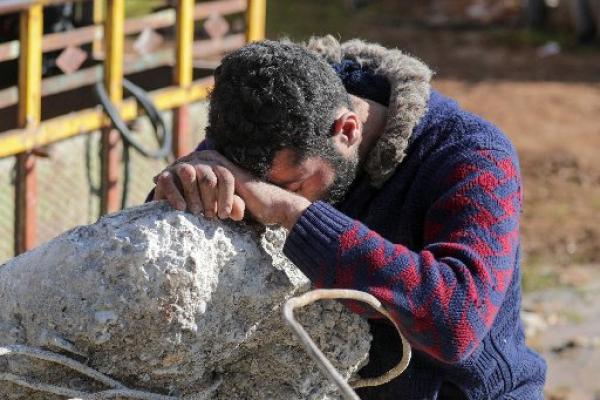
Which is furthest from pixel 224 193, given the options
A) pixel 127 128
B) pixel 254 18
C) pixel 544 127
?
pixel 544 127

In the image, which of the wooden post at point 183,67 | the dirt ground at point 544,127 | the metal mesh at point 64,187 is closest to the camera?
the metal mesh at point 64,187

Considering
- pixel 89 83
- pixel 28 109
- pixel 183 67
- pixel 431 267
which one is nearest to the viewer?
pixel 431 267

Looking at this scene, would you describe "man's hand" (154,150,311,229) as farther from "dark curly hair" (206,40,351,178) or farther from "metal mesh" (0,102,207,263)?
"metal mesh" (0,102,207,263)

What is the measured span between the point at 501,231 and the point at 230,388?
619 millimetres

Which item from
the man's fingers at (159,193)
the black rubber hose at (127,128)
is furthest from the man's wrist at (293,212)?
the black rubber hose at (127,128)

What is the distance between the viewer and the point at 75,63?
15.9 feet

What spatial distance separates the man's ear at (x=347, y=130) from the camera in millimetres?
2484

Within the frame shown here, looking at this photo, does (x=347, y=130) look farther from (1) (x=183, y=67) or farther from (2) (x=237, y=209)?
(1) (x=183, y=67)

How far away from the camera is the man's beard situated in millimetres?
2494

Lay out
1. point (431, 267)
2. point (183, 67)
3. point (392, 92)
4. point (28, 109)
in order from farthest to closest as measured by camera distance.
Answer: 1. point (183, 67)
2. point (28, 109)
3. point (392, 92)
4. point (431, 267)

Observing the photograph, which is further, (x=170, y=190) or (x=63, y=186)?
(x=63, y=186)

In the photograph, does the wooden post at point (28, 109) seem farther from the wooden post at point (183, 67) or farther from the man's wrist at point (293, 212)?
the man's wrist at point (293, 212)

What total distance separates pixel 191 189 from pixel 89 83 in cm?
264

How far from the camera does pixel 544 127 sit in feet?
31.5
